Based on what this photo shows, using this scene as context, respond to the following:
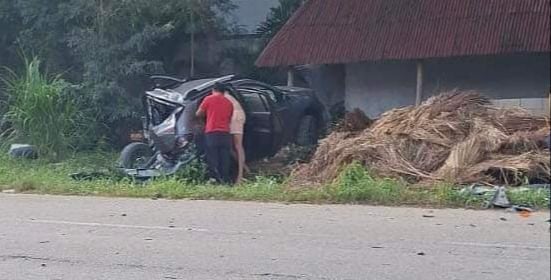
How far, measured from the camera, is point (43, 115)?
1945 centimetres

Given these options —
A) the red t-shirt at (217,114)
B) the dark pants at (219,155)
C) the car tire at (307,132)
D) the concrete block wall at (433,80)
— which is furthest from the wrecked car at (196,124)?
the concrete block wall at (433,80)

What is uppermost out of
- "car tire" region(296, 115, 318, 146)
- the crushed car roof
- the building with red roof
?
the building with red roof

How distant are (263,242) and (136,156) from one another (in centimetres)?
869

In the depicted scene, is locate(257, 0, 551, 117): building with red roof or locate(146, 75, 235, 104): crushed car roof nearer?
locate(146, 75, 235, 104): crushed car roof

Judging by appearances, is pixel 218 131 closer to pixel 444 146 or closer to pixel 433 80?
pixel 444 146

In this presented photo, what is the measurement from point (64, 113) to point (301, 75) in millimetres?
6132

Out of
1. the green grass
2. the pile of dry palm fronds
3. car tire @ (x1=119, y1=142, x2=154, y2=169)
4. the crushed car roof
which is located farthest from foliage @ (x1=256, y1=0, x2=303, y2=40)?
the pile of dry palm fronds

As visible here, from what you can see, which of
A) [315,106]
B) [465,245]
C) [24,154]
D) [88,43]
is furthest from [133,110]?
[465,245]

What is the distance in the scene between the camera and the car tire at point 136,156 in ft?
58.6

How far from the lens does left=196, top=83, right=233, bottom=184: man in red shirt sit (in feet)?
50.6

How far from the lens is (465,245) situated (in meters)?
9.55

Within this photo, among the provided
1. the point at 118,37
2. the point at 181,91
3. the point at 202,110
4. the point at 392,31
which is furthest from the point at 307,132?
the point at 118,37

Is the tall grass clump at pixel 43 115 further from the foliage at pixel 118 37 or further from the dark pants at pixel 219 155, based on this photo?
the dark pants at pixel 219 155

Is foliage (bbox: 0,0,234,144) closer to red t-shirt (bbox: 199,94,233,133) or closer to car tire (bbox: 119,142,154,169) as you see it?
car tire (bbox: 119,142,154,169)
